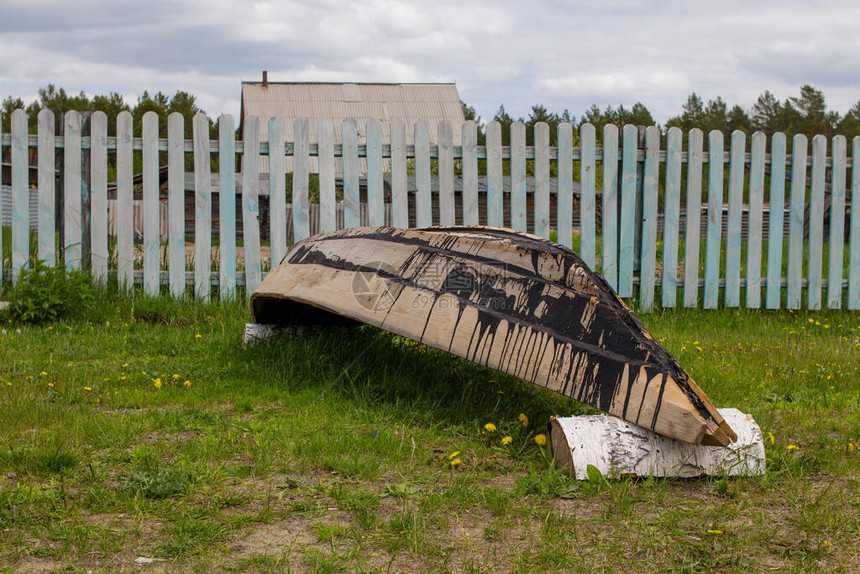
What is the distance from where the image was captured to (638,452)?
2.76 m

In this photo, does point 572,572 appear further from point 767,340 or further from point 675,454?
point 767,340

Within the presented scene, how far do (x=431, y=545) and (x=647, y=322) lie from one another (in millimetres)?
4279

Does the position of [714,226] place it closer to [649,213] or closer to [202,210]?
[649,213]

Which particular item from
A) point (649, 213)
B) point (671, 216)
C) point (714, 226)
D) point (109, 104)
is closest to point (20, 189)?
point (649, 213)

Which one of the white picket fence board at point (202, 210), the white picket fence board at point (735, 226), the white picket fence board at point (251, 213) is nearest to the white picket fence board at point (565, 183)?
the white picket fence board at point (735, 226)

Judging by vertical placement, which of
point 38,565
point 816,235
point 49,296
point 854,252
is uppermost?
point 816,235

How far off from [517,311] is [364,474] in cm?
90

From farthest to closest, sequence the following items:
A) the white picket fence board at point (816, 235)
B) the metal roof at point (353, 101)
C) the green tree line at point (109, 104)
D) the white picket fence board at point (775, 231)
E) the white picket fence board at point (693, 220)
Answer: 1. the green tree line at point (109, 104)
2. the metal roof at point (353, 101)
3. the white picket fence board at point (816, 235)
4. the white picket fence board at point (775, 231)
5. the white picket fence board at point (693, 220)

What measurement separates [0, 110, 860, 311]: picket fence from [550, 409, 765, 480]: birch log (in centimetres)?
353

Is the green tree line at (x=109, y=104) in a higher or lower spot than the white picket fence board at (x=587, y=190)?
higher

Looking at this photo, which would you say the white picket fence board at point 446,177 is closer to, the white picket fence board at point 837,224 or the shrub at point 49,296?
the shrub at point 49,296

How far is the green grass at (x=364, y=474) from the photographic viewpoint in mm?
2199

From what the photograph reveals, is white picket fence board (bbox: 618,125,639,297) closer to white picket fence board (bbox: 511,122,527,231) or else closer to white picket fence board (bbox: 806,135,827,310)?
white picket fence board (bbox: 511,122,527,231)

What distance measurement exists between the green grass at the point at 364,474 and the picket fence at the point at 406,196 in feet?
5.90
